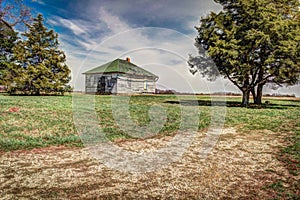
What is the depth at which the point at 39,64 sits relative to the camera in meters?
27.5

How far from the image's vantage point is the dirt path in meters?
3.91

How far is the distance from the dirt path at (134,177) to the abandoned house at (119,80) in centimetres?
2743

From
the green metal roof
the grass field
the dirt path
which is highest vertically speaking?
the green metal roof

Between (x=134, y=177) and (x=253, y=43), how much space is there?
687 inches

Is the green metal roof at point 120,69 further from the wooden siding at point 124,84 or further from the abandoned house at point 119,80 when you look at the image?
the wooden siding at point 124,84

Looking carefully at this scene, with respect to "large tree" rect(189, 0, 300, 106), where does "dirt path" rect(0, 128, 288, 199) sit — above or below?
below

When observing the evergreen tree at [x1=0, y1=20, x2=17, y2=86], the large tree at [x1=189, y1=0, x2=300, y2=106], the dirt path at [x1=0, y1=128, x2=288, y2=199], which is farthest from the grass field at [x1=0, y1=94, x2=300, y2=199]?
the evergreen tree at [x1=0, y1=20, x2=17, y2=86]

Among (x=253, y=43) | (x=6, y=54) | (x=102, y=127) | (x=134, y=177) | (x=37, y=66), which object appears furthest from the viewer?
(x=6, y=54)

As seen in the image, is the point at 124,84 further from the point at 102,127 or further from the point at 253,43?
the point at 102,127

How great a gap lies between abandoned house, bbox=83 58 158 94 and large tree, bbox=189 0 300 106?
16.4 metres

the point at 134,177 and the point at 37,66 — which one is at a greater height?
the point at 37,66

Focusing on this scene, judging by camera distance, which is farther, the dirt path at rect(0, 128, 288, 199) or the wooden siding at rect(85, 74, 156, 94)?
the wooden siding at rect(85, 74, 156, 94)

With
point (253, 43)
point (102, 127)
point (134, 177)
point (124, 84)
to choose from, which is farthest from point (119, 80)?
point (134, 177)

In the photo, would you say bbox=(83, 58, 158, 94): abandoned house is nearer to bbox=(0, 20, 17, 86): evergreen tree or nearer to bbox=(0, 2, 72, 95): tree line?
bbox=(0, 2, 72, 95): tree line
